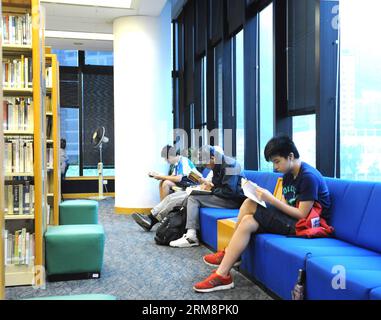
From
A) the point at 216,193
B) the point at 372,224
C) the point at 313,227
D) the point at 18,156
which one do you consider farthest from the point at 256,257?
the point at 18,156

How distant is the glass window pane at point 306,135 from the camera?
4.09 meters

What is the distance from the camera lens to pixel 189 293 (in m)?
2.98

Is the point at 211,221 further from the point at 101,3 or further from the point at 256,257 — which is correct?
the point at 101,3

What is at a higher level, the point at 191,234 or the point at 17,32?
the point at 17,32

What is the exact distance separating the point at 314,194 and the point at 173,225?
2187 mm

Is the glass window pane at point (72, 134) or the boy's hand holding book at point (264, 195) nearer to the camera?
the boy's hand holding book at point (264, 195)

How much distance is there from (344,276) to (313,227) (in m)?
0.91

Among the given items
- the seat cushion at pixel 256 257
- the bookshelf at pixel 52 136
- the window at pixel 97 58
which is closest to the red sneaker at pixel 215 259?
the seat cushion at pixel 256 257

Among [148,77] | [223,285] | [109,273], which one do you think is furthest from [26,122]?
[148,77]

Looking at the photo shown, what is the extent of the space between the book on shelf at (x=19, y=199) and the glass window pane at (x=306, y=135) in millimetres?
2651

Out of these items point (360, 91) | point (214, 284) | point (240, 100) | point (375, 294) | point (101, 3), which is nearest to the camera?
point (375, 294)

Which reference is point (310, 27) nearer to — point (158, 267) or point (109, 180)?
point (158, 267)

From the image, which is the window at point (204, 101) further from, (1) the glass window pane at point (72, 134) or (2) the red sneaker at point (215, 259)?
(1) the glass window pane at point (72, 134)

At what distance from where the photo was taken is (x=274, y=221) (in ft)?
9.70
